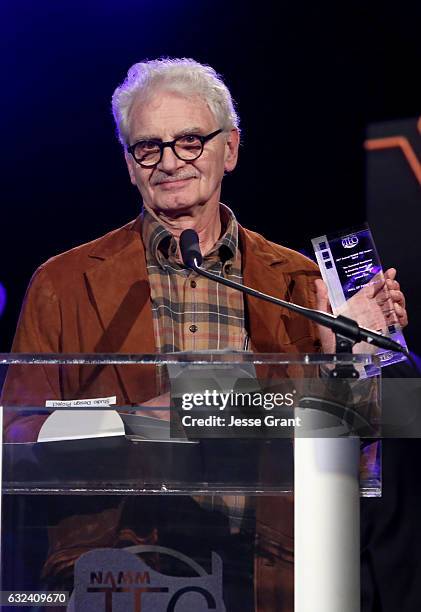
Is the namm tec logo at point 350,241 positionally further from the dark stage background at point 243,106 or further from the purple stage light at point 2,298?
the purple stage light at point 2,298

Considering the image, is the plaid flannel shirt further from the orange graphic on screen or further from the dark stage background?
the orange graphic on screen

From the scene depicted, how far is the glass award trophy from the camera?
2.58 m

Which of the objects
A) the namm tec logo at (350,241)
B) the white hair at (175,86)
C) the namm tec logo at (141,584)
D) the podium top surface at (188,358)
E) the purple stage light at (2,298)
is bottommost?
the namm tec logo at (141,584)

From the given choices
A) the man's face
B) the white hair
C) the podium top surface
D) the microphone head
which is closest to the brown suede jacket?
the man's face

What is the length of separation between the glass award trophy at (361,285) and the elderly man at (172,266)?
0.17 ft

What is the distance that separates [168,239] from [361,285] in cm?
57

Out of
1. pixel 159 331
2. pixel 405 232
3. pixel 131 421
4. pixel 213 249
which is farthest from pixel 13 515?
pixel 405 232

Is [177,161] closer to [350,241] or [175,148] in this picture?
[175,148]

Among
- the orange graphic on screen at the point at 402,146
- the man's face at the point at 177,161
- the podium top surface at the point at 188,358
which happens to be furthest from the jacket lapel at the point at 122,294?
the podium top surface at the point at 188,358

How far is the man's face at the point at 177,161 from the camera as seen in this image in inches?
109

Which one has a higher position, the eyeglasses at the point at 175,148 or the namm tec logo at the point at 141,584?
the eyeglasses at the point at 175,148

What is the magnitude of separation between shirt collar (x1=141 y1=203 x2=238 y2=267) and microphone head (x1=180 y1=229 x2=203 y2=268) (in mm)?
1111

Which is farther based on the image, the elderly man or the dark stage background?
the dark stage background

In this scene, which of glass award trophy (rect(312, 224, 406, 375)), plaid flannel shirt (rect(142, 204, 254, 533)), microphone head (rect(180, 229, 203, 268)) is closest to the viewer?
microphone head (rect(180, 229, 203, 268))
